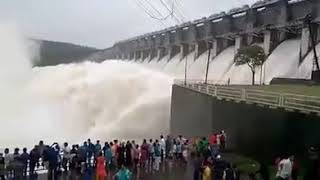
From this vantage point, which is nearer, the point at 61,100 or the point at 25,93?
the point at 61,100

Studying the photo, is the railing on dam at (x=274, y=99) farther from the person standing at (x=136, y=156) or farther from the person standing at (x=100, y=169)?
the person standing at (x=100, y=169)

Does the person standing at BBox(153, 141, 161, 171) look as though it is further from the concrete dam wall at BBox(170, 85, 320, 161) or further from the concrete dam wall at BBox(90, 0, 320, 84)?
the concrete dam wall at BBox(90, 0, 320, 84)

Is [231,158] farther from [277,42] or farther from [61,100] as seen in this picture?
[61,100]

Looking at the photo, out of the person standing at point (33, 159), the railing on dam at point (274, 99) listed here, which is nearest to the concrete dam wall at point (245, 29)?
the railing on dam at point (274, 99)

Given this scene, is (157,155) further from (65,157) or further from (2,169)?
(2,169)

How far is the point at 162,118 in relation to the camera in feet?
84.7

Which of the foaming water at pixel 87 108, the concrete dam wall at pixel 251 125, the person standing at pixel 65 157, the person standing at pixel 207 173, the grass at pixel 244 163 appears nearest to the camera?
the person standing at pixel 207 173

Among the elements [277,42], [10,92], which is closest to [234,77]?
[277,42]

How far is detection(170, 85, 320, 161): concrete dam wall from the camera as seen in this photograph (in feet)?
35.3

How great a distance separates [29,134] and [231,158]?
47.9ft

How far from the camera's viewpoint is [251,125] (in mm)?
13578

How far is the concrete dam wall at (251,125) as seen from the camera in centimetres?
1077

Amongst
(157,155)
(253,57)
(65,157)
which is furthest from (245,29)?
(65,157)

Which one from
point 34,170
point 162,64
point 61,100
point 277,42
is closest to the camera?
point 34,170
